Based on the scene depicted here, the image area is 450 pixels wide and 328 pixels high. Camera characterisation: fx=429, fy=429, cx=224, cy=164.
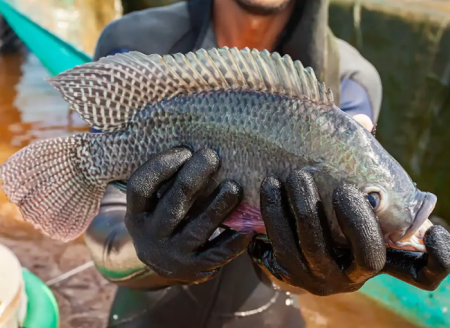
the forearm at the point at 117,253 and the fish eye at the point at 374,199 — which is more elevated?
the fish eye at the point at 374,199

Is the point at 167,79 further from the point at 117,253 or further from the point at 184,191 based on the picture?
the point at 117,253

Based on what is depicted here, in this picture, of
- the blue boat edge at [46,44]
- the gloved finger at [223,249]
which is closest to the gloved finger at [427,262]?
the gloved finger at [223,249]

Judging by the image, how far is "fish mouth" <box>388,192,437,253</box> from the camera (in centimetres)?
91

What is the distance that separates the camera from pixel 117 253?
151 centimetres

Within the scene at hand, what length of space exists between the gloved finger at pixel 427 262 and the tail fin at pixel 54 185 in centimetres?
80

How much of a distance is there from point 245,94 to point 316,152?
22 centimetres

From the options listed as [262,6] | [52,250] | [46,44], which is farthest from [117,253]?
[46,44]

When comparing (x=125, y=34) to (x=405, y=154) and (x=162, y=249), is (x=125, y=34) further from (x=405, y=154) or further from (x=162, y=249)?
(x=405, y=154)

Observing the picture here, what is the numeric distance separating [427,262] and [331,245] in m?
0.20

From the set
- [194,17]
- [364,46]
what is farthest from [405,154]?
[194,17]

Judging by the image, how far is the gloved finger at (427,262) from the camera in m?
0.87

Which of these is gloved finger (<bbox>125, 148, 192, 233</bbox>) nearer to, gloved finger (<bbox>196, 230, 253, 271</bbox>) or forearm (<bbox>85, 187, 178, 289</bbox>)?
gloved finger (<bbox>196, 230, 253, 271</bbox>)

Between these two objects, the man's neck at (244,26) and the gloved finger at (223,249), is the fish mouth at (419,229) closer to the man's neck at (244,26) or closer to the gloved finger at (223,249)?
the gloved finger at (223,249)

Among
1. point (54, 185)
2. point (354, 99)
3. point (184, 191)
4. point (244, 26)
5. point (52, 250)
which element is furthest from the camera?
point (52, 250)
